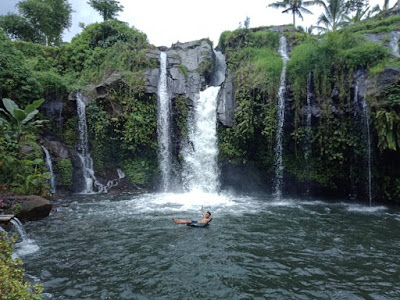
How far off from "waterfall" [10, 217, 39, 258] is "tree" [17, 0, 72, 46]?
92.0ft

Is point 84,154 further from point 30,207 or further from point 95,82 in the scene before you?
point 30,207

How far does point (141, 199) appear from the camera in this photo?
14664 mm

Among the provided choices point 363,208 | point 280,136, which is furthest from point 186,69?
point 363,208

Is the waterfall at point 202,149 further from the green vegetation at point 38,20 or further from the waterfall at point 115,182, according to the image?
the green vegetation at point 38,20

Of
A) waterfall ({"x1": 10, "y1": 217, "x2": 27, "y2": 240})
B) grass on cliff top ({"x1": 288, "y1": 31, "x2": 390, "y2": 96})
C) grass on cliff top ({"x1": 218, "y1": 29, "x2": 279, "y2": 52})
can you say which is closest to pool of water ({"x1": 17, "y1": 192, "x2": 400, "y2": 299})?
waterfall ({"x1": 10, "y1": 217, "x2": 27, "y2": 240})

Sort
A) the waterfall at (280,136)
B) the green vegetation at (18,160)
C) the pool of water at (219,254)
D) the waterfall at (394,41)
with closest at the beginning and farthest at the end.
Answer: the pool of water at (219,254), the green vegetation at (18,160), the waterfall at (280,136), the waterfall at (394,41)

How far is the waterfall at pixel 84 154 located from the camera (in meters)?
17.0

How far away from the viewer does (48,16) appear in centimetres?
3002

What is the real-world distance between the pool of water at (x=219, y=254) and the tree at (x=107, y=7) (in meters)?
24.7

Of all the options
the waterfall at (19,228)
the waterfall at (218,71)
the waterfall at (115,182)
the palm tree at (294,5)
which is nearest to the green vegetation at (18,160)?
the waterfall at (19,228)

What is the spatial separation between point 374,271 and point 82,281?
22.1ft

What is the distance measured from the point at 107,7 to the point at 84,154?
19.4 m

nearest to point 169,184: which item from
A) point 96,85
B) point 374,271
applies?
point 96,85

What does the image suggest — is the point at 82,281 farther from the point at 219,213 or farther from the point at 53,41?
the point at 53,41
